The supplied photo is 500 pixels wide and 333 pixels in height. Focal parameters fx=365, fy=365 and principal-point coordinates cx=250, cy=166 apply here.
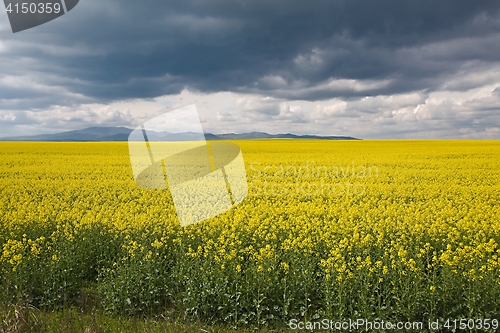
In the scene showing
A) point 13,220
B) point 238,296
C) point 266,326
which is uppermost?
point 13,220

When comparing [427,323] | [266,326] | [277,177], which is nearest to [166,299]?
[266,326]

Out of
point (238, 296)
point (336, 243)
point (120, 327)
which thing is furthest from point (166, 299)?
point (336, 243)

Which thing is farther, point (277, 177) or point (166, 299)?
point (277, 177)

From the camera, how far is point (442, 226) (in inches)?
374

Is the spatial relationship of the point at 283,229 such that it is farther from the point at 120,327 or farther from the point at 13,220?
the point at 13,220

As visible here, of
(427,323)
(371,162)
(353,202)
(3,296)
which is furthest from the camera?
(371,162)

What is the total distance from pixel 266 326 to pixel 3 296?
16.7 ft

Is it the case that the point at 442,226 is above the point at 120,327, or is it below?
Answer: above

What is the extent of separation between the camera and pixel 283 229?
31.0 ft

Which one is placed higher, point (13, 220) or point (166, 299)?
point (13, 220)

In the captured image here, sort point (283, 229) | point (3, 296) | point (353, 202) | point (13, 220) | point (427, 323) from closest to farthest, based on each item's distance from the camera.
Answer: point (427, 323) → point (3, 296) → point (283, 229) → point (13, 220) → point (353, 202)

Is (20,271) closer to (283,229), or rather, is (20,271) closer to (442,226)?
(283,229)

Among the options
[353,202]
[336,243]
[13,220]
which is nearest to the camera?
[336,243]

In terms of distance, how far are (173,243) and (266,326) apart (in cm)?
328
